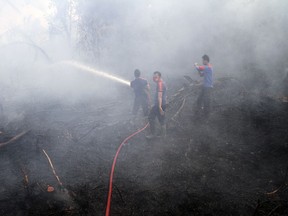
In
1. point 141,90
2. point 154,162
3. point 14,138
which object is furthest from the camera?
point 141,90

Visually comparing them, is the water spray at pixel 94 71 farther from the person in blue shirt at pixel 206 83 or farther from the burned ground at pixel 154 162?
the person in blue shirt at pixel 206 83

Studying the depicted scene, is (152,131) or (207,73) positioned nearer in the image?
(152,131)

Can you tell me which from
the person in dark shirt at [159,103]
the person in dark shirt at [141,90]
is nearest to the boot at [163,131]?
the person in dark shirt at [159,103]

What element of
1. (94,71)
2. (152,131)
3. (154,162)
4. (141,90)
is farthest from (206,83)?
(94,71)

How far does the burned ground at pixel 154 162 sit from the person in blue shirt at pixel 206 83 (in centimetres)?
38

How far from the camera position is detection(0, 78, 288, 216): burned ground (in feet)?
15.6

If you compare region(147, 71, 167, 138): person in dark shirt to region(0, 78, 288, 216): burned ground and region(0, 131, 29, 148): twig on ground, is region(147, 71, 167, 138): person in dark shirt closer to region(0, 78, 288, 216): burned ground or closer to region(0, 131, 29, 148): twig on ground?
region(0, 78, 288, 216): burned ground

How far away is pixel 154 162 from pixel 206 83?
126 inches

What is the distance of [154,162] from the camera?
6.04 m

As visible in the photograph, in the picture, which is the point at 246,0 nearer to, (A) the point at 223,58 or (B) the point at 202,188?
(A) the point at 223,58

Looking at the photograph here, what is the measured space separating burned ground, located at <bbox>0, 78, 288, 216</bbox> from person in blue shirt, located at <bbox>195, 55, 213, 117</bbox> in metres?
0.38

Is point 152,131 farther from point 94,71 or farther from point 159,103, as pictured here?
point 94,71

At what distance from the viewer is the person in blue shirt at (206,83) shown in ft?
26.3

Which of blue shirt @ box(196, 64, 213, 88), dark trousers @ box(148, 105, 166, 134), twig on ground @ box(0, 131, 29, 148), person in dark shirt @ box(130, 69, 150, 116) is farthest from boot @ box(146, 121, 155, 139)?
twig on ground @ box(0, 131, 29, 148)
